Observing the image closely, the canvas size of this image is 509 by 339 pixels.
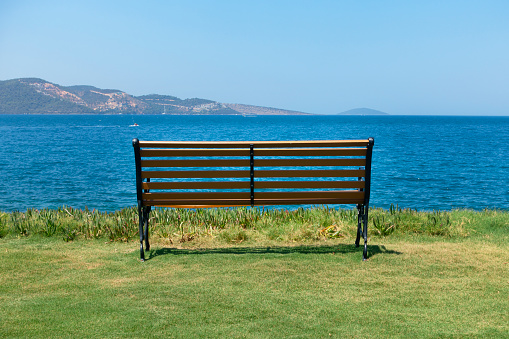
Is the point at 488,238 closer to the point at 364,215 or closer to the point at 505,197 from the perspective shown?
the point at 364,215

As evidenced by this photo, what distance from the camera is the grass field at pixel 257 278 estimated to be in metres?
3.68

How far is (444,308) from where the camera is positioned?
4.02m

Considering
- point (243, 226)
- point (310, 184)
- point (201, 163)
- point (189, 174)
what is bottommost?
point (243, 226)

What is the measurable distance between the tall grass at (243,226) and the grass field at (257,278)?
1.0 inches

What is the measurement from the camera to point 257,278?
477cm

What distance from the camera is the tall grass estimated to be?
664 cm

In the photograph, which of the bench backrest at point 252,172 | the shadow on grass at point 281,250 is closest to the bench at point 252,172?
the bench backrest at point 252,172

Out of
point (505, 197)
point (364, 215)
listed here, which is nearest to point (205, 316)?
point (364, 215)

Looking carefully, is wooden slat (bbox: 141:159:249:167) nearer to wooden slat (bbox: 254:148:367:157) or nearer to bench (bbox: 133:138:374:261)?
bench (bbox: 133:138:374:261)

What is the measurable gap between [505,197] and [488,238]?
66.7 feet

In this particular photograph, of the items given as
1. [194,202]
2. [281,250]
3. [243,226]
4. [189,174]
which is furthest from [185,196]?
[243,226]

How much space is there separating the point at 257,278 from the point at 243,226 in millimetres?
2689

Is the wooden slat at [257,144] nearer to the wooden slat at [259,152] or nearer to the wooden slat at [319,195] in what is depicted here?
the wooden slat at [259,152]

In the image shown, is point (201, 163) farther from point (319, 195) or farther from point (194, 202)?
point (319, 195)
